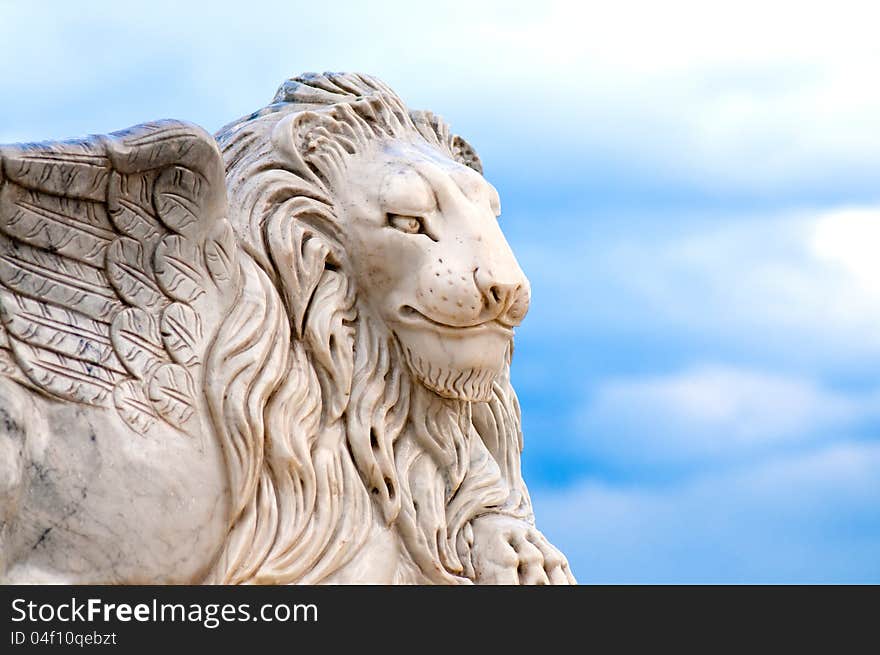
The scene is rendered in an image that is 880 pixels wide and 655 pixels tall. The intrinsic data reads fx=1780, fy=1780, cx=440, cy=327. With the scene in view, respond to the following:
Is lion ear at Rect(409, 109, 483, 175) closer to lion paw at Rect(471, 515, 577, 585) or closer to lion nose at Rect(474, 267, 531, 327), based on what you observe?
lion nose at Rect(474, 267, 531, 327)

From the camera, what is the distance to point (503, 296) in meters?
5.05

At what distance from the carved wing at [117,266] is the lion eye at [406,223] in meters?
0.49

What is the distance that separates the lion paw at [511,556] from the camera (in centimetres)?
507

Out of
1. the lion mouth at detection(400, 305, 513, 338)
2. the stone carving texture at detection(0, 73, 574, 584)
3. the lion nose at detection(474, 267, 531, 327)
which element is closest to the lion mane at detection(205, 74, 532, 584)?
the stone carving texture at detection(0, 73, 574, 584)

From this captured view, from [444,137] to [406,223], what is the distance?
1.84ft

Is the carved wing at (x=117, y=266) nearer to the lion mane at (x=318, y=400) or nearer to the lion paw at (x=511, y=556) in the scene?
the lion mane at (x=318, y=400)

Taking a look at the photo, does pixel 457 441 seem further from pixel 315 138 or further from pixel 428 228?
pixel 315 138

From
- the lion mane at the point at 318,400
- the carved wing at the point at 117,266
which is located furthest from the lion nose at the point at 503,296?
the carved wing at the point at 117,266

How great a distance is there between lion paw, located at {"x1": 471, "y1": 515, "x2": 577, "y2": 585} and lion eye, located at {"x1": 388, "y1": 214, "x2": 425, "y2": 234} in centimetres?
87

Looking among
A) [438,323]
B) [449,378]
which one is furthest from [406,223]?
[449,378]

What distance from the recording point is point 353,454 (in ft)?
16.3

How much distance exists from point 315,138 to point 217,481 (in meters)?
1.08

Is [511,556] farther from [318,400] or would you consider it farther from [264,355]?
[264,355]
